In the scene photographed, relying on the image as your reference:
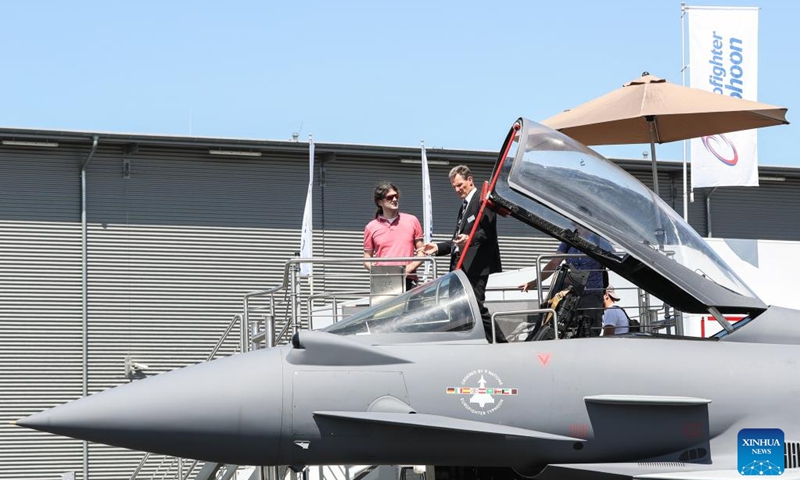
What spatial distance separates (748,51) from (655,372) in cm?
1626

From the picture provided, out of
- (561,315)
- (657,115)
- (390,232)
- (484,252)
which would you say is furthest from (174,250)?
(561,315)

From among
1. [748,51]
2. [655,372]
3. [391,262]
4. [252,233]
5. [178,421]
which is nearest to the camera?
[178,421]

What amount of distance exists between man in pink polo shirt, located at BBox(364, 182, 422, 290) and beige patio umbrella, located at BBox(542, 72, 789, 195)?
2403 mm

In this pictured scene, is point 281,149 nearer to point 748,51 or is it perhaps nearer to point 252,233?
point 252,233

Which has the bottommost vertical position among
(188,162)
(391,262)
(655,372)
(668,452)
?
(668,452)

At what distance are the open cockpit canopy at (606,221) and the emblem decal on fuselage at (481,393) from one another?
1.29 metres

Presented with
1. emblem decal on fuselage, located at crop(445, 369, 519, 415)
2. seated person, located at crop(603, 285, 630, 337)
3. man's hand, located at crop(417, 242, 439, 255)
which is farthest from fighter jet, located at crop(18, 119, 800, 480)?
man's hand, located at crop(417, 242, 439, 255)

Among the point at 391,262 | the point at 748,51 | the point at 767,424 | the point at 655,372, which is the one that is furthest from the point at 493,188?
the point at 748,51

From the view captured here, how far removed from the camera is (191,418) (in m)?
8.29

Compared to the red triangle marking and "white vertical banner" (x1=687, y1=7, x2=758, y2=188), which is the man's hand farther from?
"white vertical banner" (x1=687, y1=7, x2=758, y2=188)

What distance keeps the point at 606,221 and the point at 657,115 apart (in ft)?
16.5

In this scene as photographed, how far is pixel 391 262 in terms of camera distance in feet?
42.1

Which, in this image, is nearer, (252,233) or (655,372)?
(655,372)

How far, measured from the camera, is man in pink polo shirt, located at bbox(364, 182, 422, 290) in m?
12.9
